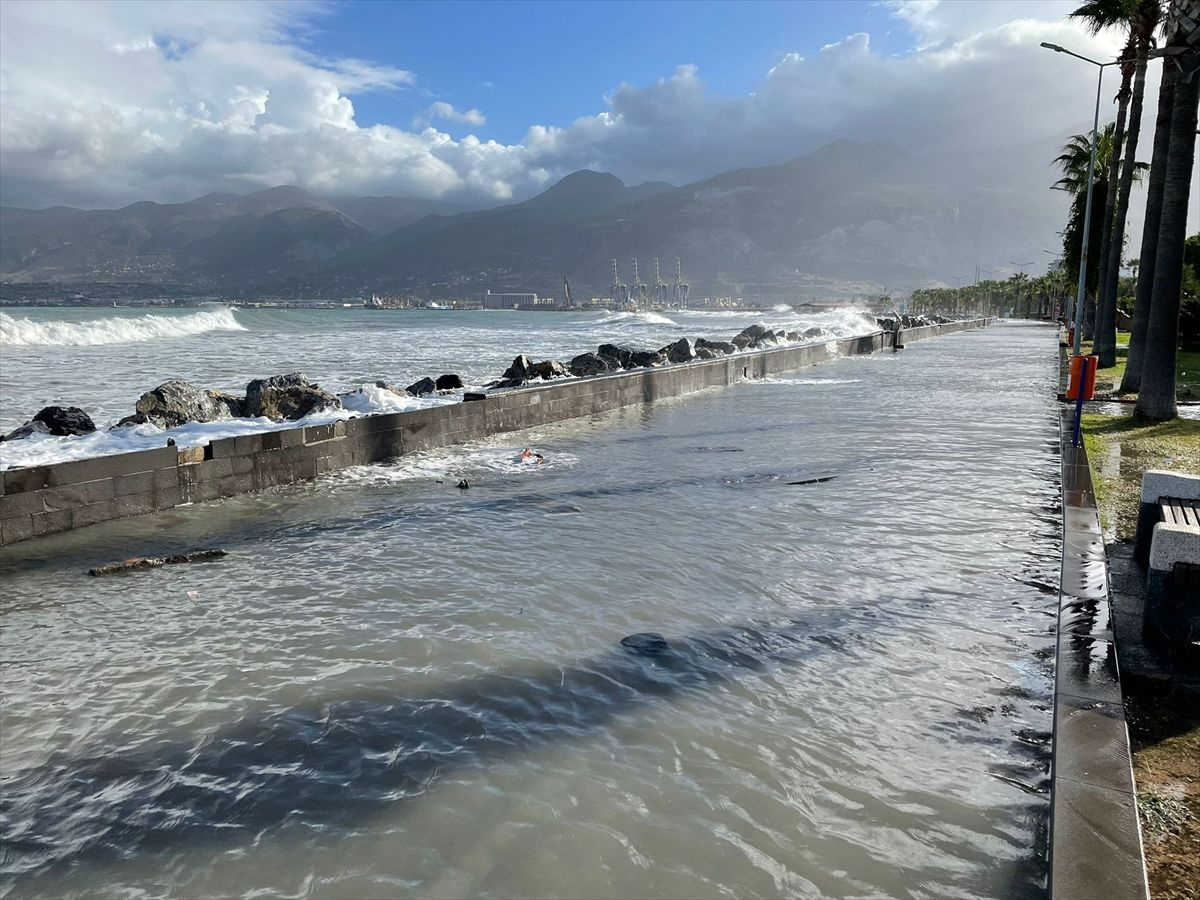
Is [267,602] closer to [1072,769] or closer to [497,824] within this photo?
[497,824]

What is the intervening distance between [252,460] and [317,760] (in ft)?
20.8

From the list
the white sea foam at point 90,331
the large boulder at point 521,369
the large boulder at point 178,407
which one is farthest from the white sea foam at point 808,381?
the white sea foam at point 90,331

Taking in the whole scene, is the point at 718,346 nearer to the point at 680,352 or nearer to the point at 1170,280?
the point at 680,352

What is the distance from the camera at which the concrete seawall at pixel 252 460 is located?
725 centimetres

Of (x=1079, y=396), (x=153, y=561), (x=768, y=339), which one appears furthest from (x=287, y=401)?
(x=768, y=339)

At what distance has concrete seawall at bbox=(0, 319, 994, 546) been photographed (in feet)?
23.8

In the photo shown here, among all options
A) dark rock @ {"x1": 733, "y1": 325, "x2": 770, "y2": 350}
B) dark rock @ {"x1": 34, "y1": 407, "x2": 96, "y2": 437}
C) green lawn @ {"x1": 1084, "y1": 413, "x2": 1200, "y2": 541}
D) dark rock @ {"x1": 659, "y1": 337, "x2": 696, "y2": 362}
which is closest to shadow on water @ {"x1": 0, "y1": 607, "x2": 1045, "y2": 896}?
green lawn @ {"x1": 1084, "y1": 413, "x2": 1200, "y2": 541}

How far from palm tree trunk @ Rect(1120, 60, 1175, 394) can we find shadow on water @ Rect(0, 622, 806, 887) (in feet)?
50.8

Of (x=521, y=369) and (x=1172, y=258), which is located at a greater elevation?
(x=1172, y=258)

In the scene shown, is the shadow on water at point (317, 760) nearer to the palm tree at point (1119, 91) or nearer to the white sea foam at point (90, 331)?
the palm tree at point (1119, 91)

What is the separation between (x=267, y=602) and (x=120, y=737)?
184 cm

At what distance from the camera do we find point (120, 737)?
382 cm

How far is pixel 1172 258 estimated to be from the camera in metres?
13.2

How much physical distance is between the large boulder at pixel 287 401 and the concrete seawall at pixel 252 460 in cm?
360
